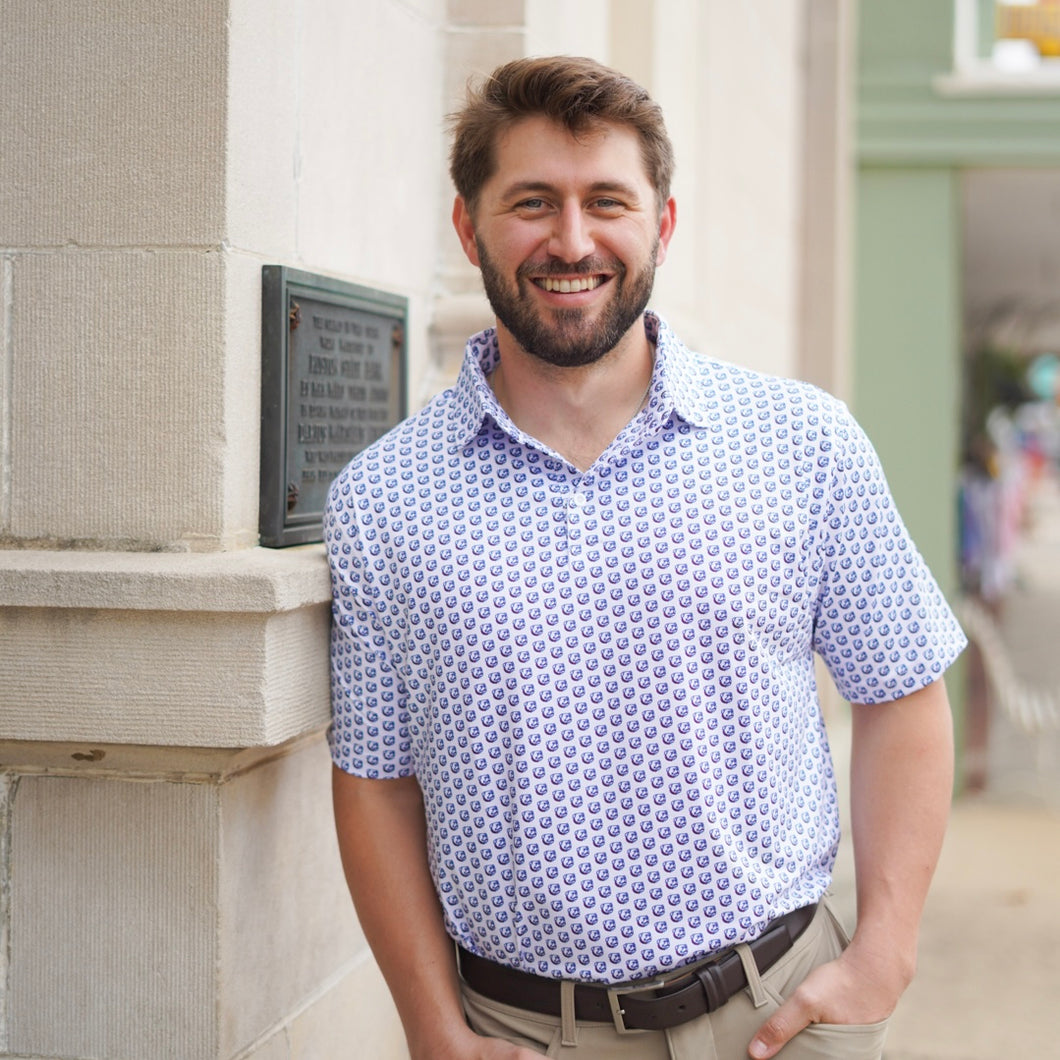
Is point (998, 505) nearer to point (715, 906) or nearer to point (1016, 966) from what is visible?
point (1016, 966)

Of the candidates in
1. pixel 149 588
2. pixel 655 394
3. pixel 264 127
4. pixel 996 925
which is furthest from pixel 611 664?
pixel 996 925

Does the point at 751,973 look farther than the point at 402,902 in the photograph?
No

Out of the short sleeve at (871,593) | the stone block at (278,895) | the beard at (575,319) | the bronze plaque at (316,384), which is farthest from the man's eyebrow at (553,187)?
the stone block at (278,895)

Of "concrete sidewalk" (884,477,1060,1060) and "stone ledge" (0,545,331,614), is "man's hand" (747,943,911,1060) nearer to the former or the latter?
"stone ledge" (0,545,331,614)

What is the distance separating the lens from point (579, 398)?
2350mm

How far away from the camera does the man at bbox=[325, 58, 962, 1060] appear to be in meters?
2.19

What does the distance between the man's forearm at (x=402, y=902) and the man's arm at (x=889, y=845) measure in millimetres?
495

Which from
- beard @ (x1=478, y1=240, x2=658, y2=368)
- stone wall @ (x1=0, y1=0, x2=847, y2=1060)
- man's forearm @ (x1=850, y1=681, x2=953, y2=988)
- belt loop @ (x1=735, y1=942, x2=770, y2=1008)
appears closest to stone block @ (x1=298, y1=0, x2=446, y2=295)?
stone wall @ (x1=0, y1=0, x2=847, y2=1060)

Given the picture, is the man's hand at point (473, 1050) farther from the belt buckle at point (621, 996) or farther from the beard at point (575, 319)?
the beard at point (575, 319)

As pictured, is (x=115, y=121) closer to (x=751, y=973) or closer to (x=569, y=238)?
(x=569, y=238)

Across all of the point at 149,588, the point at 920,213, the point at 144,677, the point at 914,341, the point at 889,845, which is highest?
the point at 920,213

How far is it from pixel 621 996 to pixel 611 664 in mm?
493

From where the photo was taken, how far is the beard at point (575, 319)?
7.48ft

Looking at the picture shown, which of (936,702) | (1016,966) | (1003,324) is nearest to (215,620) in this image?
(936,702)
